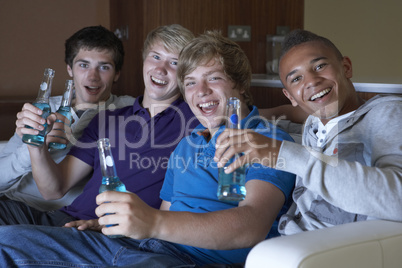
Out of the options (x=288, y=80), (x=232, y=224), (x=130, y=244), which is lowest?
(x=130, y=244)

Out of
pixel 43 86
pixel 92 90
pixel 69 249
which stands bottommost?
pixel 69 249

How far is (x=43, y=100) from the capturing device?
5.65 feet

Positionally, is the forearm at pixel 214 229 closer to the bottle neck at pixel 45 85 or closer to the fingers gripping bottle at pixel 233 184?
the fingers gripping bottle at pixel 233 184

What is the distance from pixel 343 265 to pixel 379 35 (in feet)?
12.3

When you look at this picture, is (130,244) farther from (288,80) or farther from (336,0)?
(336,0)

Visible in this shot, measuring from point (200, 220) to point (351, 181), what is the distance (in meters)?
0.37

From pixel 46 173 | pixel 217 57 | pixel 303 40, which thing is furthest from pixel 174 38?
pixel 46 173

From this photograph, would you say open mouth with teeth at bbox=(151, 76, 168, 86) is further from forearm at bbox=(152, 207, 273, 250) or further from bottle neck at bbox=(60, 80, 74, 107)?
forearm at bbox=(152, 207, 273, 250)

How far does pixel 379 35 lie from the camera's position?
14.4 ft

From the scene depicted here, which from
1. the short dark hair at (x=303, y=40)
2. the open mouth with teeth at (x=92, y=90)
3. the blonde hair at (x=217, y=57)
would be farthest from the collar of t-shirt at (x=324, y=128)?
the open mouth with teeth at (x=92, y=90)

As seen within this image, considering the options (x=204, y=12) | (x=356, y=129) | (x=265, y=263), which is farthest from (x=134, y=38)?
(x=265, y=263)

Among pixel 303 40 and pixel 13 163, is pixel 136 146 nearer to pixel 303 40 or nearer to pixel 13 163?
pixel 13 163

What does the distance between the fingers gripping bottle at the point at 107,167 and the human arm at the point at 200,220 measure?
82 millimetres

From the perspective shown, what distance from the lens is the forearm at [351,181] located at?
1.11 m
